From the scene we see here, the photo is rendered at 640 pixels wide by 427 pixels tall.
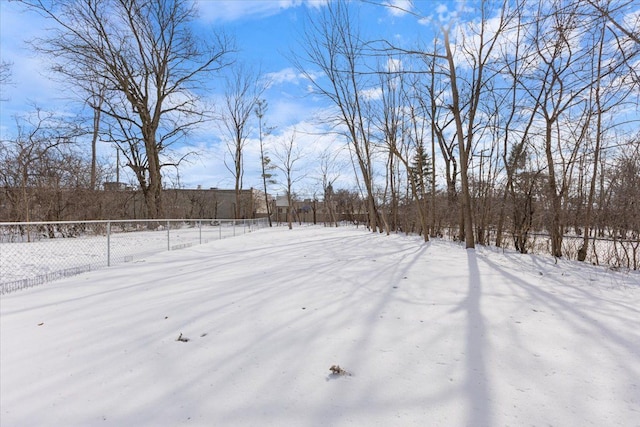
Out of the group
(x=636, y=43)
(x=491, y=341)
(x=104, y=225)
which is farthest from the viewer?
(x=104, y=225)

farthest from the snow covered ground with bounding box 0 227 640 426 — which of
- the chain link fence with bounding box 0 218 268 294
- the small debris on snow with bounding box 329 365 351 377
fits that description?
the chain link fence with bounding box 0 218 268 294

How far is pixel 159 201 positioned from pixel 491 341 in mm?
17511

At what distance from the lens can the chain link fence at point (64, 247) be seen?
13.7 feet

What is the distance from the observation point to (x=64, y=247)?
16.1 ft

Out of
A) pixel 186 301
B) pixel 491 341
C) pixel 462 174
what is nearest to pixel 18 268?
pixel 186 301

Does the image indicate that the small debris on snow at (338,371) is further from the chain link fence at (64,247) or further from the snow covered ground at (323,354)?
the chain link fence at (64,247)

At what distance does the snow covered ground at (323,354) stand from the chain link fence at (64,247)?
103 cm

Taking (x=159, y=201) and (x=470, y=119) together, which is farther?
(x=159, y=201)

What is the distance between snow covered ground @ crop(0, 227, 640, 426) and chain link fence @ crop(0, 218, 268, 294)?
103 centimetres

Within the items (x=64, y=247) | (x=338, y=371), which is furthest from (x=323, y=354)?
(x=64, y=247)

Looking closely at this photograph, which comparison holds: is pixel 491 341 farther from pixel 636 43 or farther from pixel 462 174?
pixel 462 174

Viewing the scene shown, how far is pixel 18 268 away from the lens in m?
4.32

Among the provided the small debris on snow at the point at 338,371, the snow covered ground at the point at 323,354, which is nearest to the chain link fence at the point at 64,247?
the snow covered ground at the point at 323,354

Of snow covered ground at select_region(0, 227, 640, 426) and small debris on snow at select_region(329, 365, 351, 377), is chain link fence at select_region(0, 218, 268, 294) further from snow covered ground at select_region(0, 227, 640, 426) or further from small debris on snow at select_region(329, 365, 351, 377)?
small debris on snow at select_region(329, 365, 351, 377)
